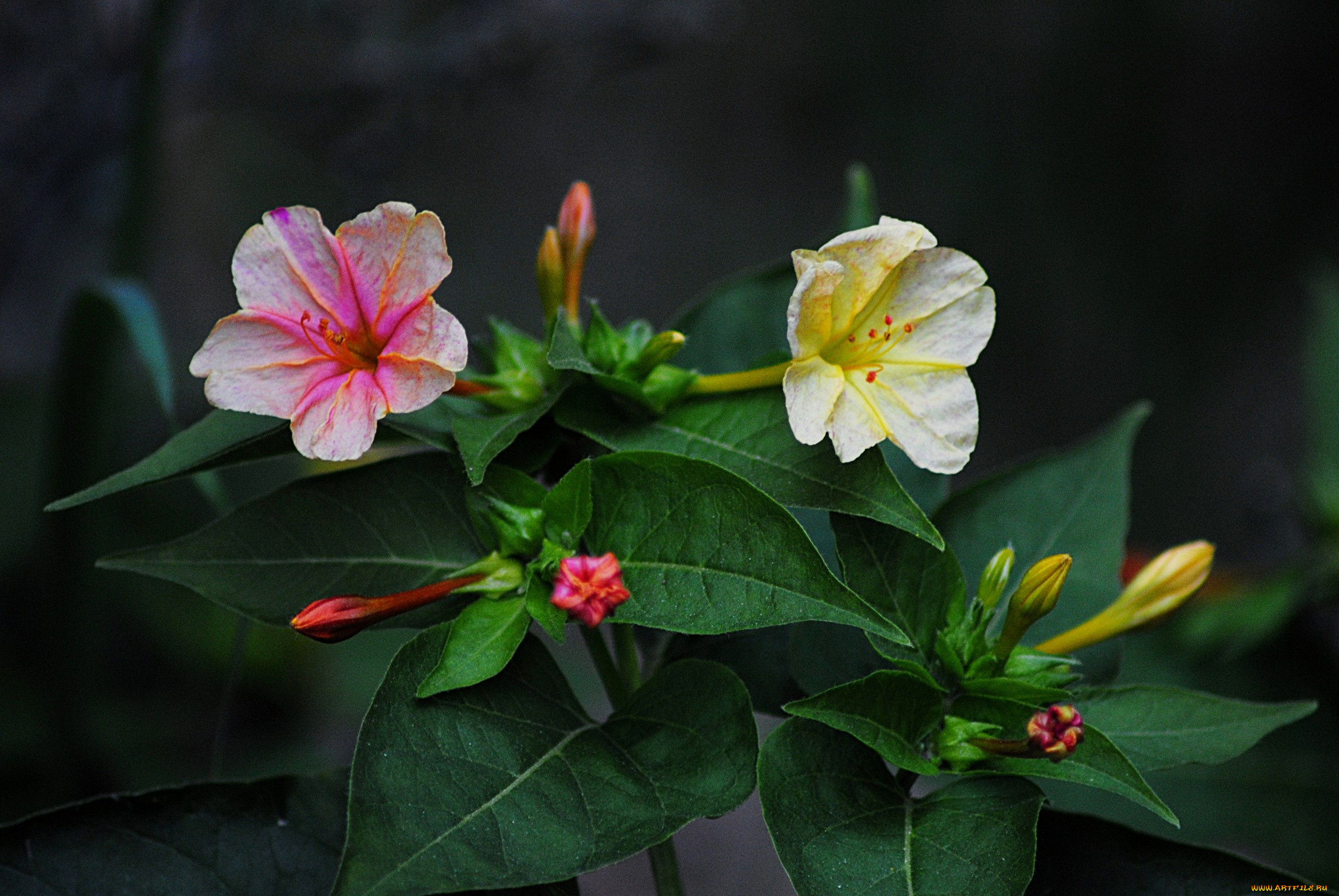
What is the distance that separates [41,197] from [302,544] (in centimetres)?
158

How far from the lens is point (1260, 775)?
1557 mm

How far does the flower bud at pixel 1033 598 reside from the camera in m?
0.70

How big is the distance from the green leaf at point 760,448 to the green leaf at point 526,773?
128 mm

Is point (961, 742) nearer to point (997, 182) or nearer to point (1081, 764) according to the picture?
point (1081, 764)

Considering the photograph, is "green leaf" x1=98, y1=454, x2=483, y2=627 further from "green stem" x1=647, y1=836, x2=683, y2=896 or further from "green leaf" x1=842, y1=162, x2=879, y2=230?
"green leaf" x1=842, y1=162, x2=879, y2=230

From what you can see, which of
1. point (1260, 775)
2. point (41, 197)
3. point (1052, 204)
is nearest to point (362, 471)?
point (1260, 775)

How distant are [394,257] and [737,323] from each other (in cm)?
36

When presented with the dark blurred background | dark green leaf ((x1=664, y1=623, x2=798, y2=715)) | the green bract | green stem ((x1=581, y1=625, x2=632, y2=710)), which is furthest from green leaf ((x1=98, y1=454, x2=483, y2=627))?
the dark blurred background

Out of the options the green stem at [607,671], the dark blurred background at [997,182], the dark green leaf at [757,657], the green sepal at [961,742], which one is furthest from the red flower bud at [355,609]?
the dark blurred background at [997,182]

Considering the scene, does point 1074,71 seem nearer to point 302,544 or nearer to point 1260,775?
point 1260,775

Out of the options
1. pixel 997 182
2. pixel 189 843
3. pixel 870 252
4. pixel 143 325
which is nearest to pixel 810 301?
pixel 870 252

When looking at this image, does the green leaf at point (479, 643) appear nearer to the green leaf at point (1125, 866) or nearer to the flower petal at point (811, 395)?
the flower petal at point (811, 395)

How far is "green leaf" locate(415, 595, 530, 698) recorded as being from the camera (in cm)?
61

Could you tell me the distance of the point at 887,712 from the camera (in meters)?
0.66
